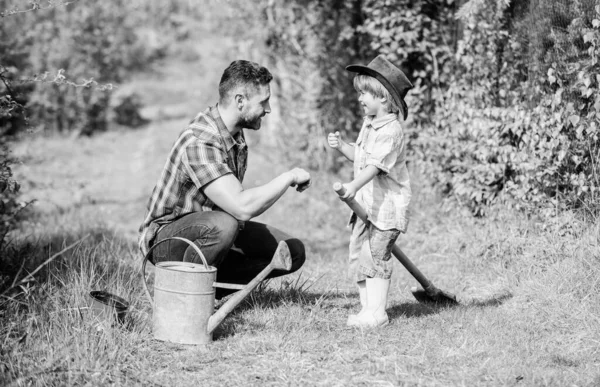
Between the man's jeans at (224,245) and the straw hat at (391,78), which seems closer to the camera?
the man's jeans at (224,245)

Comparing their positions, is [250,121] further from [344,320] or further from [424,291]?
[424,291]

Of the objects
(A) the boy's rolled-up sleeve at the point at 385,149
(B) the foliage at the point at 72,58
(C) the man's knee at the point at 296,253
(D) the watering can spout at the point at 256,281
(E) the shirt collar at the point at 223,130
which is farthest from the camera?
(B) the foliage at the point at 72,58

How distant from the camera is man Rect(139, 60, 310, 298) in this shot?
3.60 metres

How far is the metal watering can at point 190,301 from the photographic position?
3.41m

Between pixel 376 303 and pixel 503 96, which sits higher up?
pixel 503 96

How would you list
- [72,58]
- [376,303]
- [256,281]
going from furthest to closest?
[72,58] → [376,303] → [256,281]

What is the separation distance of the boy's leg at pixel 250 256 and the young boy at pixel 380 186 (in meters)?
0.40

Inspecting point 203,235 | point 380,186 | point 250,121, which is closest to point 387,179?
point 380,186

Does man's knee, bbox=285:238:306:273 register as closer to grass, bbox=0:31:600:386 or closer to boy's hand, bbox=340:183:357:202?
grass, bbox=0:31:600:386

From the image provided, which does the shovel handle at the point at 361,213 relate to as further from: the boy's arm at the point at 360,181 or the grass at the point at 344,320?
the grass at the point at 344,320

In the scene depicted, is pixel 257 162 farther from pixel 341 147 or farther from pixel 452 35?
pixel 341 147

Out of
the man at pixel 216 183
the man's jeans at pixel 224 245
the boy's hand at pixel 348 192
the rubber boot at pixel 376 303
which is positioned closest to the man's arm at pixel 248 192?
the man at pixel 216 183

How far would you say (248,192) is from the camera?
140 inches

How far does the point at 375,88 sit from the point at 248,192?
938mm
